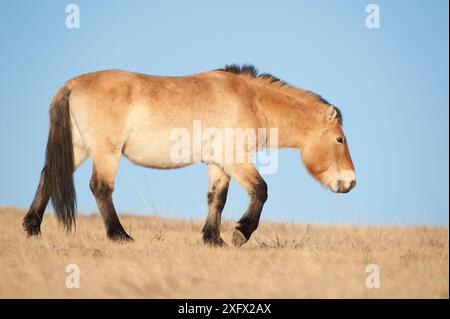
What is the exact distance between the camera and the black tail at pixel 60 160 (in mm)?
8884

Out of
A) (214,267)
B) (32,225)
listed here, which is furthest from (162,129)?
(214,267)

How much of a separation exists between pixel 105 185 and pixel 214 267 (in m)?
2.99

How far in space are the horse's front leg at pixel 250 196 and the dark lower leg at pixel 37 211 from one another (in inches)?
119

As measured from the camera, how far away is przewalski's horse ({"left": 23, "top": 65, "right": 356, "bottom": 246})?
8898 millimetres

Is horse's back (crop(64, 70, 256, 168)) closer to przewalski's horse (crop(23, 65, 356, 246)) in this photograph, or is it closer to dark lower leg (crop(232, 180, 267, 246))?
przewalski's horse (crop(23, 65, 356, 246))

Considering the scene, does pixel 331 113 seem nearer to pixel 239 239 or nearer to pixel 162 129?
pixel 239 239

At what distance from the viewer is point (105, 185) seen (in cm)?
887

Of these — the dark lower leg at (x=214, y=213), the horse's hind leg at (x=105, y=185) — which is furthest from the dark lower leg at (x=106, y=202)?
the dark lower leg at (x=214, y=213)

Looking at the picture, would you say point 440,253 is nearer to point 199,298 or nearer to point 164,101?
point 199,298

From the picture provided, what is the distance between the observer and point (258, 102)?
32.1 feet

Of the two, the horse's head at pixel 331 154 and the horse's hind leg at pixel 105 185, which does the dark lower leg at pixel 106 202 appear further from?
the horse's head at pixel 331 154

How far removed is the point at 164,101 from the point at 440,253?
4.68 meters

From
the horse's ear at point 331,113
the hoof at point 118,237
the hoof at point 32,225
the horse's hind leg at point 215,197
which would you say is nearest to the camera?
the hoof at point 118,237

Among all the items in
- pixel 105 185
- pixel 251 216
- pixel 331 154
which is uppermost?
pixel 331 154
